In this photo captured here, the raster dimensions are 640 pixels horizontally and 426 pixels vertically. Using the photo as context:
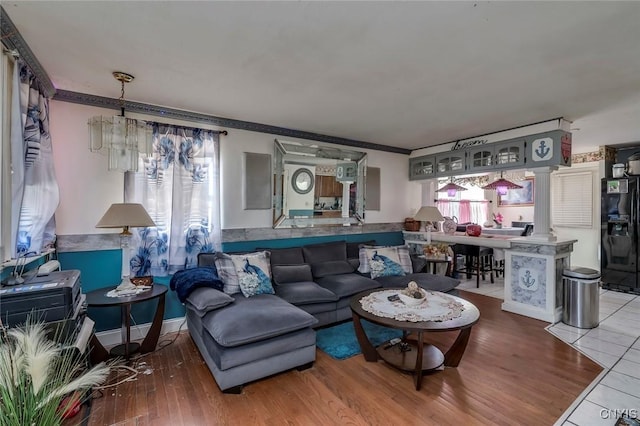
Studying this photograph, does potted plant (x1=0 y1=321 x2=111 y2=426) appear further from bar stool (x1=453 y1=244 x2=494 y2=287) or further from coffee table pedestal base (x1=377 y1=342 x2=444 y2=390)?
bar stool (x1=453 y1=244 x2=494 y2=287)

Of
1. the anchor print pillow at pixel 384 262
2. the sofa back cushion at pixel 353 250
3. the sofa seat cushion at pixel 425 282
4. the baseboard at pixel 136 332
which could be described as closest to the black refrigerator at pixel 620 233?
the sofa seat cushion at pixel 425 282

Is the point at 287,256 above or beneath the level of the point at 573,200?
beneath

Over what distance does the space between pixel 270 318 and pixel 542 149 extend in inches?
150

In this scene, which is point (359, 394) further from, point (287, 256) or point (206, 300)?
point (287, 256)

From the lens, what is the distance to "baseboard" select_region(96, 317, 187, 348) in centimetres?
298

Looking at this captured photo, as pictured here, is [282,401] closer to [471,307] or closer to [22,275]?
[471,307]

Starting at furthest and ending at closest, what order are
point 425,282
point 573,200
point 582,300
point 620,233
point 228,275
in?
1. point 573,200
2. point 620,233
3. point 425,282
4. point 582,300
5. point 228,275

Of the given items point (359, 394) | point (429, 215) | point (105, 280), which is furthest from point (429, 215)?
point (105, 280)

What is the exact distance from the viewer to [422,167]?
543 cm

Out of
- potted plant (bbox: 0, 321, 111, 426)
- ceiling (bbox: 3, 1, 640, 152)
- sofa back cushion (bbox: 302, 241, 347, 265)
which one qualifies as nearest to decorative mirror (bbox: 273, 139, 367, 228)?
sofa back cushion (bbox: 302, 241, 347, 265)

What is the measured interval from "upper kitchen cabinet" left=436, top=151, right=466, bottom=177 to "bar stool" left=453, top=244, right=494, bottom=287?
4.56 feet

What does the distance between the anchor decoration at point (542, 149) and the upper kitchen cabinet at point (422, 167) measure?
5.13 feet

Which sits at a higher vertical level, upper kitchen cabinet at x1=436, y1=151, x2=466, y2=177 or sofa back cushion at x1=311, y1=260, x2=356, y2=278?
upper kitchen cabinet at x1=436, y1=151, x2=466, y2=177

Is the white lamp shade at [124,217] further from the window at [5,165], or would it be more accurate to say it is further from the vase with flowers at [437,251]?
the vase with flowers at [437,251]
